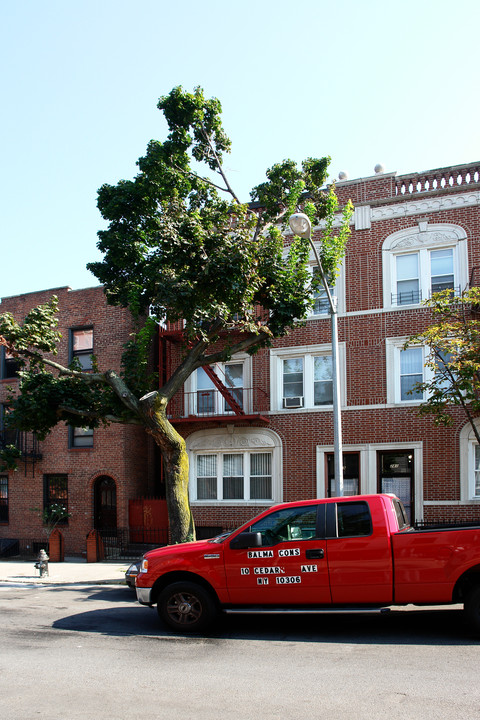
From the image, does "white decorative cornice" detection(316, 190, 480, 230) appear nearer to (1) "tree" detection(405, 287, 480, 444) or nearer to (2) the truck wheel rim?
(1) "tree" detection(405, 287, 480, 444)

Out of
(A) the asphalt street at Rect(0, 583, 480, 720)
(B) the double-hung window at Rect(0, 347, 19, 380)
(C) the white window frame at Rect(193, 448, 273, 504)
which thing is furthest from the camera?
(B) the double-hung window at Rect(0, 347, 19, 380)

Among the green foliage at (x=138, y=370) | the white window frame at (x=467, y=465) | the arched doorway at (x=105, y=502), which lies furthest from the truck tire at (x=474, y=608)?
the arched doorway at (x=105, y=502)

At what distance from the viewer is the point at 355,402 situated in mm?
19047

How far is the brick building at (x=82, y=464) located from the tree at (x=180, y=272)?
5876 millimetres

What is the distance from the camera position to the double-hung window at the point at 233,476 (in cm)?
2034

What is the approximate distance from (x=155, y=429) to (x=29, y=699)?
8.16 m

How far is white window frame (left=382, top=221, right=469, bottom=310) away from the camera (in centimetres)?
1834

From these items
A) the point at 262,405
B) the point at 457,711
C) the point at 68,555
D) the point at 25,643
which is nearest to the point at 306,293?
the point at 262,405

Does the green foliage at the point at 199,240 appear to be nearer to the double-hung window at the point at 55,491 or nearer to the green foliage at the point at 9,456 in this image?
the green foliage at the point at 9,456

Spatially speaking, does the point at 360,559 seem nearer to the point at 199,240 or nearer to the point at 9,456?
the point at 199,240

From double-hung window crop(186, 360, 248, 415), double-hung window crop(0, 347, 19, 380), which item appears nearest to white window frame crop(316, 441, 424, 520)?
double-hung window crop(186, 360, 248, 415)

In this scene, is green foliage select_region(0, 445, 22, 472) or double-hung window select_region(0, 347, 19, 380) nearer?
green foliage select_region(0, 445, 22, 472)

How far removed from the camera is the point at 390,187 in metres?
19.5

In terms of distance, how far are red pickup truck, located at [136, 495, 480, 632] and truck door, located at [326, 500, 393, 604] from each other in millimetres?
12
